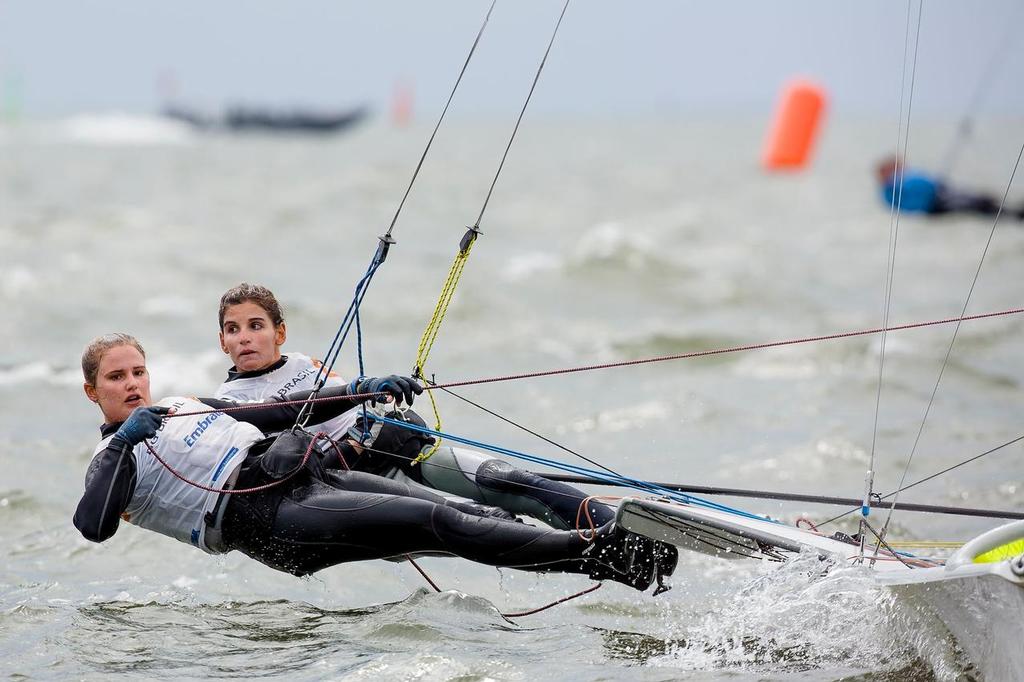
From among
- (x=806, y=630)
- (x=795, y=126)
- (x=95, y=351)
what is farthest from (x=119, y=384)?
(x=795, y=126)

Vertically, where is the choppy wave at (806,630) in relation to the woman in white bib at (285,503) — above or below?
below

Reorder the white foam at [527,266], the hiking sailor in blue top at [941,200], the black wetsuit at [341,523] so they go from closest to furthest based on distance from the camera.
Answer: the black wetsuit at [341,523] < the white foam at [527,266] < the hiking sailor in blue top at [941,200]

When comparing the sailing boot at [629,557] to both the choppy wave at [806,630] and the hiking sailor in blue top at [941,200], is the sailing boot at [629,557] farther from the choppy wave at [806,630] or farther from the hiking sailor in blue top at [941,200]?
the hiking sailor in blue top at [941,200]

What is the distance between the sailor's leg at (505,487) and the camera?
151 inches

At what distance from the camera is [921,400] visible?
26.0 ft

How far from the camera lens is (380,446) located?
13.3ft

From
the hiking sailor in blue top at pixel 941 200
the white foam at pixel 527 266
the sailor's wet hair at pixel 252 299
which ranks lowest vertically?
the sailor's wet hair at pixel 252 299

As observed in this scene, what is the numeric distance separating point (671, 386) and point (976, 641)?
542 centimetres

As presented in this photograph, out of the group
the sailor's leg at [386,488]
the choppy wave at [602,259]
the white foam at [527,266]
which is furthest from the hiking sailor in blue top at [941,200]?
the sailor's leg at [386,488]

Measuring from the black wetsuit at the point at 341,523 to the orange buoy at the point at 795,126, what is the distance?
23.4 meters

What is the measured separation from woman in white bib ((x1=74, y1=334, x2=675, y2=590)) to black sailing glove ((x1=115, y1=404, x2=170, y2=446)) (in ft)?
0.26

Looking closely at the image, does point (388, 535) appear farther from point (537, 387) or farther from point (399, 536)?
point (537, 387)

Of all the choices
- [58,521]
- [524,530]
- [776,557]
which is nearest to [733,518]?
[776,557]

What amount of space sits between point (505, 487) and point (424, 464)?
300mm
